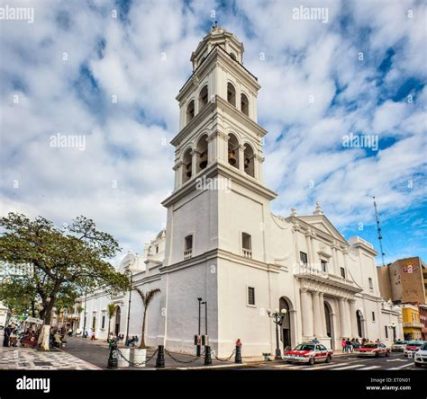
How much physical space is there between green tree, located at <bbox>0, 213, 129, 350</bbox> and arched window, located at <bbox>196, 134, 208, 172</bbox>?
8.59m

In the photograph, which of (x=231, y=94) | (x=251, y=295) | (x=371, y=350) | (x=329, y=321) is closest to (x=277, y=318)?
(x=251, y=295)

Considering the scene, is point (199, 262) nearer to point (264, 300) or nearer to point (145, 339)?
point (264, 300)

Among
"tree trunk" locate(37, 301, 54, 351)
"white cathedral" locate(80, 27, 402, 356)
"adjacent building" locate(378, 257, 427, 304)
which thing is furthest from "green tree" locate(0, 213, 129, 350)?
"adjacent building" locate(378, 257, 427, 304)

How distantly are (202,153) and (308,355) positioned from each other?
16.0m

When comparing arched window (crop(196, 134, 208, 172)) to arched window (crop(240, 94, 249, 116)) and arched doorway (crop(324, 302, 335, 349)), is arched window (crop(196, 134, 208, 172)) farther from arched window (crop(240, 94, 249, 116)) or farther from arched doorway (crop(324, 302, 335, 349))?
arched doorway (crop(324, 302, 335, 349))

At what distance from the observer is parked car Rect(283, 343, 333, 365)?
18.3 metres

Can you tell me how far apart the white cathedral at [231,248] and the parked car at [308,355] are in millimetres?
2663

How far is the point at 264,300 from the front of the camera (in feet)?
74.5

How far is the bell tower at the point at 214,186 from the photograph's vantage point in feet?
70.2

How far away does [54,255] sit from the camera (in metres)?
20.2

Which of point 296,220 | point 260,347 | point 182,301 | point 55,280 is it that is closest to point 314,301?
point 296,220

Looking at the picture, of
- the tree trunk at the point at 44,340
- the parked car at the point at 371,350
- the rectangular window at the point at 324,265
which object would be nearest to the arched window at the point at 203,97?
the rectangular window at the point at 324,265

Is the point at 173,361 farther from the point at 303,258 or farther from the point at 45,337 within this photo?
the point at 303,258
